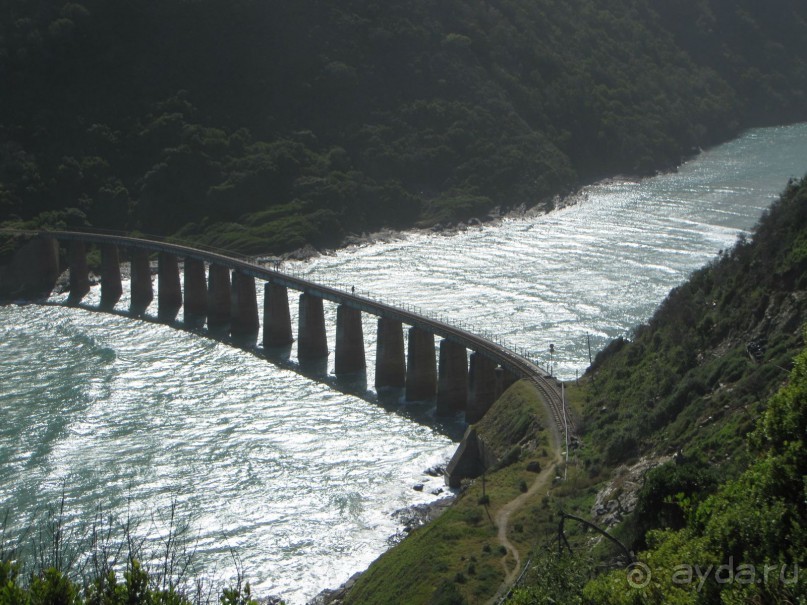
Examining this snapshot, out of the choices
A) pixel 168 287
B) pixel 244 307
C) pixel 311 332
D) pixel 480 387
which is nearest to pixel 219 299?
pixel 244 307

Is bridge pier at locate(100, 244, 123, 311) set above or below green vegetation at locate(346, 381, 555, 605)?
below

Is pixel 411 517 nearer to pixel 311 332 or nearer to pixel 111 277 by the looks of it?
pixel 311 332

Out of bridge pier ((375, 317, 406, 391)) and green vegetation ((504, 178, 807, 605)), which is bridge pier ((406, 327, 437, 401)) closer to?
bridge pier ((375, 317, 406, 391))

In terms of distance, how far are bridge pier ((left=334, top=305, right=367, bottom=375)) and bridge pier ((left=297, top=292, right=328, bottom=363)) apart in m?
2.90

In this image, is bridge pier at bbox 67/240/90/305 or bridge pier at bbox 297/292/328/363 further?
bridge pier at bbox 67/240/90/305

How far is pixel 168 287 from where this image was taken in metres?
83.2

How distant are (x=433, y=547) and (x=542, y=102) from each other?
→ 95.7 metres

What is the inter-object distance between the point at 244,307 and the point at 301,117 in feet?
136

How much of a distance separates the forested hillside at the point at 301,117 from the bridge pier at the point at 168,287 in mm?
10143

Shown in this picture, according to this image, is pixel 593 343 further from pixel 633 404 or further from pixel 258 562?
pixel 258 562

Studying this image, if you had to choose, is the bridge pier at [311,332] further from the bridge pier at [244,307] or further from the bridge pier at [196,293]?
the bridge pier at [196,293]

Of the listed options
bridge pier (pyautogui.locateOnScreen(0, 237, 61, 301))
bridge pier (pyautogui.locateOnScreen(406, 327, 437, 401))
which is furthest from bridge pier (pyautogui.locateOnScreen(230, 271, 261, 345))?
bridge pier (pyautogui.locateOnScreen(0, 237, 61, 301))

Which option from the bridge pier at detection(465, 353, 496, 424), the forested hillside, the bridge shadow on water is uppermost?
the forested hillside

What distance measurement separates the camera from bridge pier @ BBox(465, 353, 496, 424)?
57219 millimetres
